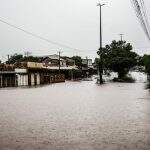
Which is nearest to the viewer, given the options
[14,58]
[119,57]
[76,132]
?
[76,132]

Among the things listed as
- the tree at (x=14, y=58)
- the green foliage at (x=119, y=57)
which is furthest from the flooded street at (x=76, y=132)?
the tree at (x=14, y=58)

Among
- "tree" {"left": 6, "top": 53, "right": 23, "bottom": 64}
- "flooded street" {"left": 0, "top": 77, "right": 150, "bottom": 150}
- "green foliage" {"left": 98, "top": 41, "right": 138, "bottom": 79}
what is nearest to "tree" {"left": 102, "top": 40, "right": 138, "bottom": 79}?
"green foliage" {"left": 98, "top": 41, "right": 138, "bottom": 79}

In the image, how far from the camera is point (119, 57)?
78.8 m

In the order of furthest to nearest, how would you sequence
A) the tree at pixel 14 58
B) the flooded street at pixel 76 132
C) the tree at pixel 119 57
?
the tree at pixel 14 58, the tree at pixel 119 57, the flooded street at pixel 76 132

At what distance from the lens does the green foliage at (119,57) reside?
7869cm

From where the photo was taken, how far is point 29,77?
7125cm

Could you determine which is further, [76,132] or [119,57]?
[119,57]

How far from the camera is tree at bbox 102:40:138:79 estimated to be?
7869 centimetres

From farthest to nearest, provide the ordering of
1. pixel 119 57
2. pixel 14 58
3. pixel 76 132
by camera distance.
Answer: pixel 14 58, pixel 119 57, pixel 76 132

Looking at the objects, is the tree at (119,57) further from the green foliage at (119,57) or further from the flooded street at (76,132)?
the flooded street at (76,132)

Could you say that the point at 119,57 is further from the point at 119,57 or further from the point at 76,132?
the point at 76,132

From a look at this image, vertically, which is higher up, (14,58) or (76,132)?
(14,58)

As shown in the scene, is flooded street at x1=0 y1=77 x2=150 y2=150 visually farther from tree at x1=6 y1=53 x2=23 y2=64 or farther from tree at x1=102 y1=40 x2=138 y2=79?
tree at x1=6 y1=53 x2=23 y2=64

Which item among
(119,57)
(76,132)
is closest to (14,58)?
(119,57)
